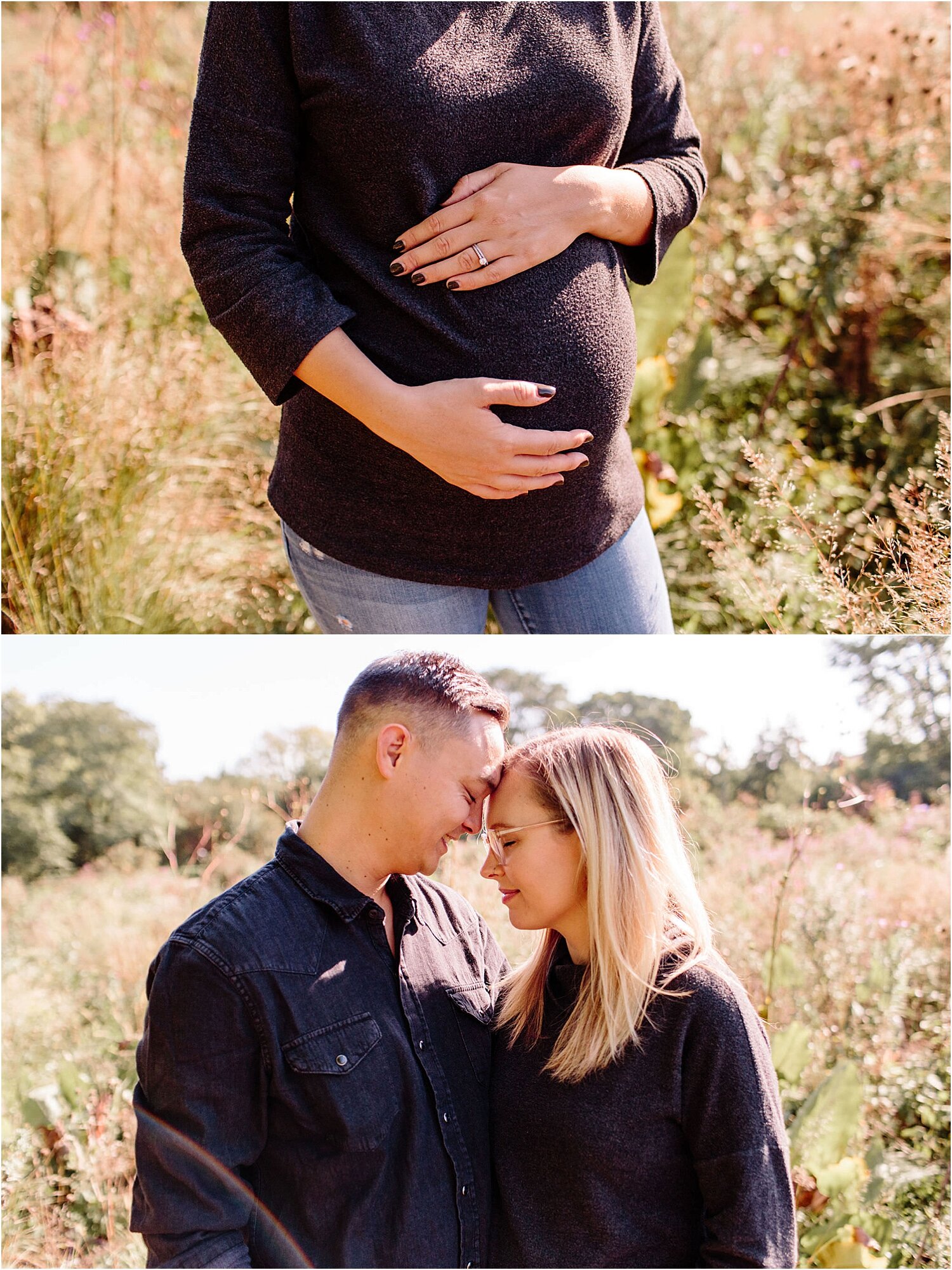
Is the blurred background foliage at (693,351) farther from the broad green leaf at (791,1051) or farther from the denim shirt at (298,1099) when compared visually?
the denim shirt at (298,1099)

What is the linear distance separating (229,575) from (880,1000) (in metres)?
2.35

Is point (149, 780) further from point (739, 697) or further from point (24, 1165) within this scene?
point (739, 697)

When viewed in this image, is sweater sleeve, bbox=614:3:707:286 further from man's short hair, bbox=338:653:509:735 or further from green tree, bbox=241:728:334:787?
green tree, bbox=241:728:334:787

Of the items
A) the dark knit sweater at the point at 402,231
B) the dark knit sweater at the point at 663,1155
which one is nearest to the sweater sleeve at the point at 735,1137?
the dark knit sweater at the point at 663,1155

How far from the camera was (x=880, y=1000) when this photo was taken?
2705mm

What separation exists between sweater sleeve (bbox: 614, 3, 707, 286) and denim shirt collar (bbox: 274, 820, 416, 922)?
1084mm

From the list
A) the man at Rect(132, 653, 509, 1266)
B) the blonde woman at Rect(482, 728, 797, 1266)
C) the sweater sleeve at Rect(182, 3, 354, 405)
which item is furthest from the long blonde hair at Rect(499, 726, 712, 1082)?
the sweater sleeve at Rect(182, 3, 354, 405)

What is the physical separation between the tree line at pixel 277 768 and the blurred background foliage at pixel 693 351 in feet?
1.33

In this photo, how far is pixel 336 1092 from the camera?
4.37 feet

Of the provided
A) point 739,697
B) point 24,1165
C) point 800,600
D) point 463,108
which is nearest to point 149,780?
point 24,1165

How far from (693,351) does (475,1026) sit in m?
2.44

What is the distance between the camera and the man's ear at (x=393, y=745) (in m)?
1.51

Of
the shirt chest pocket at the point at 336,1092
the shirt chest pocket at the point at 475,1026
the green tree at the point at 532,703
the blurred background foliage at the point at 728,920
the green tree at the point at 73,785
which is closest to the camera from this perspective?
the shirt chest pocket at the point at 336,1092

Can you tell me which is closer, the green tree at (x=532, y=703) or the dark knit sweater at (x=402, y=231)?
the dark knit sweater at (x=402, y=231)
